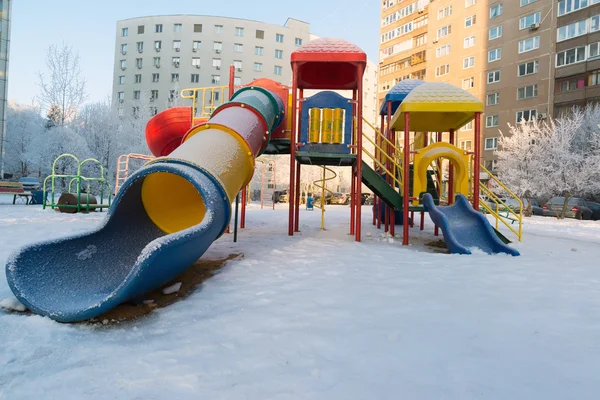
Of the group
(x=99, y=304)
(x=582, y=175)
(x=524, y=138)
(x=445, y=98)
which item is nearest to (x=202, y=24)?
(x=524, y=138)

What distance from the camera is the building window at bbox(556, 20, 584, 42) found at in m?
28.8

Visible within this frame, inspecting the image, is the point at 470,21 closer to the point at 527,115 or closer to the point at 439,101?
the point at 527,115

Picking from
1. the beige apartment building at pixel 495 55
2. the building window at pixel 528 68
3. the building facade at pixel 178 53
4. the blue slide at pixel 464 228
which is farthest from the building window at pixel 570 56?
the building facade at pixel 178 53

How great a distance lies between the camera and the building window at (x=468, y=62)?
37.5 m

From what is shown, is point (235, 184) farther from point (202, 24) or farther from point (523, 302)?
point (202, 24)

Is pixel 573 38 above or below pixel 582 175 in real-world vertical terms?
above

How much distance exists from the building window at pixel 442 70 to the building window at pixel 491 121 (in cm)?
721

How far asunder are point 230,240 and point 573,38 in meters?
35.5

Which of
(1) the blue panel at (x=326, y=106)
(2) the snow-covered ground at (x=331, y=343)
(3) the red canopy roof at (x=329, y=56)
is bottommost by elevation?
(2) the snow-covered ground at (x=331, y=343)

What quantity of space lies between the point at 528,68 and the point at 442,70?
29.8 ft

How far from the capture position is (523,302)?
354 cm

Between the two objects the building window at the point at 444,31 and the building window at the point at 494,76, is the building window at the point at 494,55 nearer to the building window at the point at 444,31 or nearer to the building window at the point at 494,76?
the building window at the point at 494,76

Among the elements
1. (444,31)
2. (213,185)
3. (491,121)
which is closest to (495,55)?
(491,121)

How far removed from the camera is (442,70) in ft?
133
